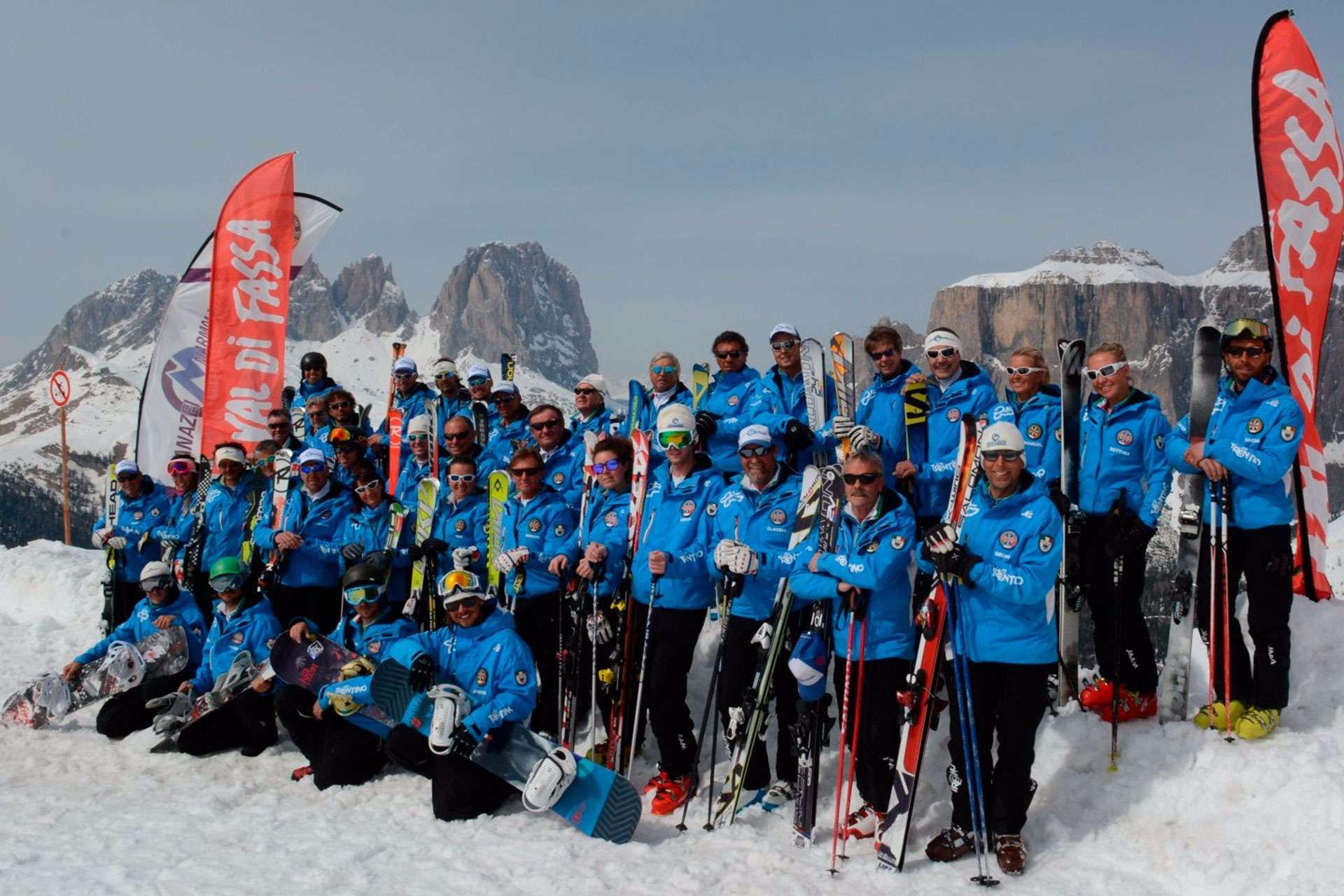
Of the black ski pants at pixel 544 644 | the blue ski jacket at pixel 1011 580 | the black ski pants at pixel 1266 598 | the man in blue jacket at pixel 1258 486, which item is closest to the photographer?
the blue ski jacket at pixel 1011 580

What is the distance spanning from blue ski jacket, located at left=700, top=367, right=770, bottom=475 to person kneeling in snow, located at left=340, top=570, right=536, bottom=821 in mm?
2289

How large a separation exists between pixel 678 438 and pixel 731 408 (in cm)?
164

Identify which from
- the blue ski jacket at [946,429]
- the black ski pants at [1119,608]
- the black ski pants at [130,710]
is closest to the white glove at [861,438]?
the blue ski jacket at [946,429]

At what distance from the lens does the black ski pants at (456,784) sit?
Answer: 19.5 ft

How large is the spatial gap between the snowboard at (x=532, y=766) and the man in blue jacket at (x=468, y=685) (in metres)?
0.06

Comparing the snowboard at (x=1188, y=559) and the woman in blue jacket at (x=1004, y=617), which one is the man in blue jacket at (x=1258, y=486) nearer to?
the snowboard at (x=1188, y=559)

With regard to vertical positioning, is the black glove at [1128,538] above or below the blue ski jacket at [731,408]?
below

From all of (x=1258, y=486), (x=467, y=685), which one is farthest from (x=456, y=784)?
(x=1258, y=486)

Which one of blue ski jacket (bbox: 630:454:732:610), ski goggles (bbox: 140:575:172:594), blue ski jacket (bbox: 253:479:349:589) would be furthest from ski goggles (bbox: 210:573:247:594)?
blue ski jacket (bbox: 630:454:732:610)

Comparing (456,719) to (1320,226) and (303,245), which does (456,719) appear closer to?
(1320,226)

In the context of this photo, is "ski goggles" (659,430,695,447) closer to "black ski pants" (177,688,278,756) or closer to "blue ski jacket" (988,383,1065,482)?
"blue ski jacket" (988,383,1065,482)

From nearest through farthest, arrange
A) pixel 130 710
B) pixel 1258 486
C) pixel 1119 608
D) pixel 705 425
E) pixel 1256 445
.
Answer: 1. pixel 1256 445
2. pixel 1258 486
3. pixel 1119 608
4. pixel 705 425
5. pixel 130 710

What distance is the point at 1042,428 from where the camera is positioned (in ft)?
20.9

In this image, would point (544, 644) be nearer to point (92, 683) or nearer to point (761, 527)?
point (761, 527)
